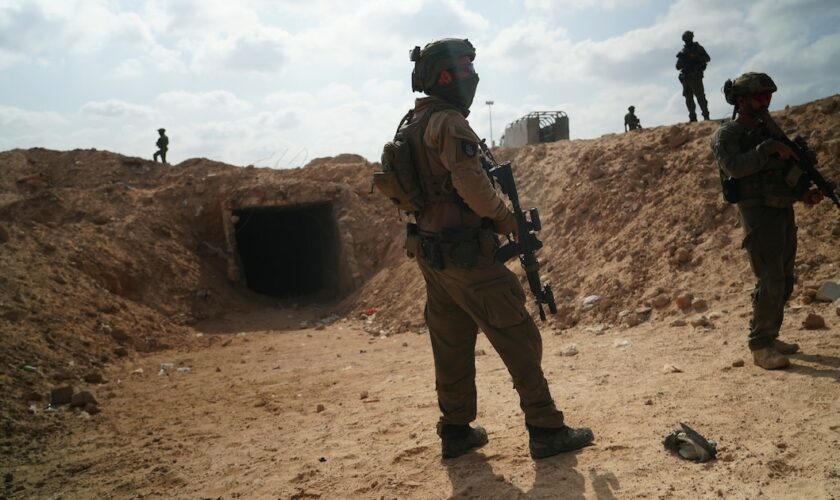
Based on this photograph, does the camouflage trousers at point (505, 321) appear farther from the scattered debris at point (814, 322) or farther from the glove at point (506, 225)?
the scattered debris at point (814, 322)

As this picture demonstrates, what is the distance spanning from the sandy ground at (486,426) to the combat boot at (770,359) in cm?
8

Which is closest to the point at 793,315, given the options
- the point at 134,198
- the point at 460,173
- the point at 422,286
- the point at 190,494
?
the point at 460,173

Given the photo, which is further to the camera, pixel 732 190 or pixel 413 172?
pixel 732 190

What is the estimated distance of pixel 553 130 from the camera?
1352cm

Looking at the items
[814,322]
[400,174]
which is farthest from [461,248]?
[814,322]

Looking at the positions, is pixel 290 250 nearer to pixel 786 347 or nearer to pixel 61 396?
pixel 61 396

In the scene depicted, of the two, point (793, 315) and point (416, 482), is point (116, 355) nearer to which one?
point (416, 482)

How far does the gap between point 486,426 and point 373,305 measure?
6.40 meters

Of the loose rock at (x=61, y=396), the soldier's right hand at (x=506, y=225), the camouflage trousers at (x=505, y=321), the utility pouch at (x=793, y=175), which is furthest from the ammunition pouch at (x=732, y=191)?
the loose rock at (x=61, y=396)

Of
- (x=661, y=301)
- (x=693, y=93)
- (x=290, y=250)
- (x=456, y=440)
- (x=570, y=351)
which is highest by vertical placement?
(x=693, y=93)

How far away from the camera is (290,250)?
1617 cm

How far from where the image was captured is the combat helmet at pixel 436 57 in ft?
9.57

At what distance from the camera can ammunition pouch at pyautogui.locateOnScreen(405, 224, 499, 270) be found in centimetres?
278

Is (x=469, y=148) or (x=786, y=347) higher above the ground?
(x=469, y=148)
